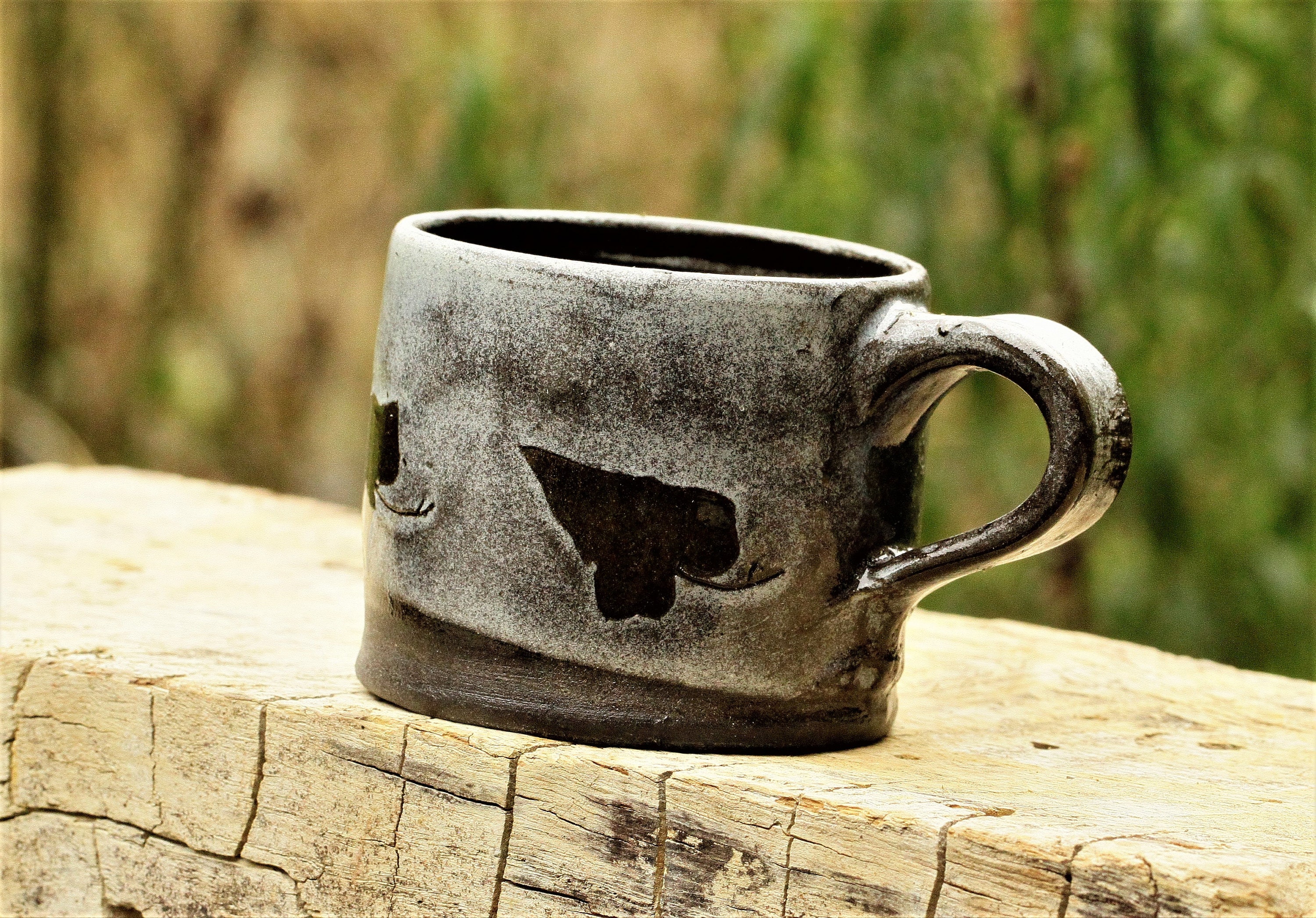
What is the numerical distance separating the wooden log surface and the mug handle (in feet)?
0.47

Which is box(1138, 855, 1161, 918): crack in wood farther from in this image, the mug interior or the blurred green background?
the blurred green background

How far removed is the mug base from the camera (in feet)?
3.00

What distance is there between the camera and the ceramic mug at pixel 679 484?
88 cm

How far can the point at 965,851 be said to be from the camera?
0.81 m

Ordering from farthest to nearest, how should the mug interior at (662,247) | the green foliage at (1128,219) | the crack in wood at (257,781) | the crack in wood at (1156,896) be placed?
the green foliage at (1128,219)
the mug interior at (662,247)
the crack in wood at (257,781)
the crack in wood at (1156,896)

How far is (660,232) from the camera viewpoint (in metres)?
1.13

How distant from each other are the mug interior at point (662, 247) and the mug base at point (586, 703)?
31 centimetres

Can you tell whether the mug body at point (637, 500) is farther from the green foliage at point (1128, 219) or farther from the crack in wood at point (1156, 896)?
the green foliage at point (1128, 219)

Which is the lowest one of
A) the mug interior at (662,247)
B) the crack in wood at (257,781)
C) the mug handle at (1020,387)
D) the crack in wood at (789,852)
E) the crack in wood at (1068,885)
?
the crack in wood at (257,781)

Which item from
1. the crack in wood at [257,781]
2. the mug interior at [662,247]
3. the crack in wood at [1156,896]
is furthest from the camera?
the mug interior at [662,247]

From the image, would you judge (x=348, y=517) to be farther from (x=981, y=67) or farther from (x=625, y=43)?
(x=625, y=43)

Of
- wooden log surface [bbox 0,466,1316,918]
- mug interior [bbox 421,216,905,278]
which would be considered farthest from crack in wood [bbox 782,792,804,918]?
mug interior [bbox 421,216,905,278]

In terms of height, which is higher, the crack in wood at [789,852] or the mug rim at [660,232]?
the mug rim at [660,232]

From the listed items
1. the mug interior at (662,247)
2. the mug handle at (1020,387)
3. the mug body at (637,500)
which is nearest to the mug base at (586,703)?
the mug body at (637,500)
